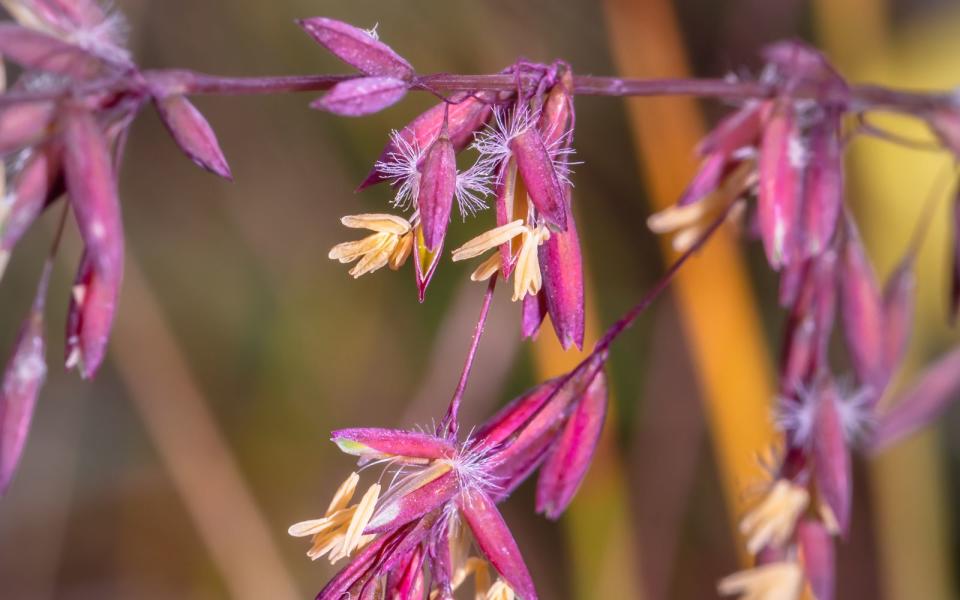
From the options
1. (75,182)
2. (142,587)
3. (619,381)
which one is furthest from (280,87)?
(142,587)

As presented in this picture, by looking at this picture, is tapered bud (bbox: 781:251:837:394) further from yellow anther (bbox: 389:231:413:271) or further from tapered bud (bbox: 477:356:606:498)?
yellow anther (bbox: 389:231:413:271)

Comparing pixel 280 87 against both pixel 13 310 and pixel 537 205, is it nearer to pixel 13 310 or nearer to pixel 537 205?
pixel 537 205

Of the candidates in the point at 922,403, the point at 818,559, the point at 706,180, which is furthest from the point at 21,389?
the point at 922,403

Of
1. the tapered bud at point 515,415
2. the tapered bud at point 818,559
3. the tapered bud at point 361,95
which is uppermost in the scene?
the tapered bud at point 361,95

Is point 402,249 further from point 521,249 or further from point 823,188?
point 823,188

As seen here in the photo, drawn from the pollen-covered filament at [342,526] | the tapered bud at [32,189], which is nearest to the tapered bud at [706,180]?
the pollen-covered filament at [342,526]

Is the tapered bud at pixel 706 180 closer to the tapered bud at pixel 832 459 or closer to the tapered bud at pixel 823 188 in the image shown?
the tapered bud at pixel 823 188
